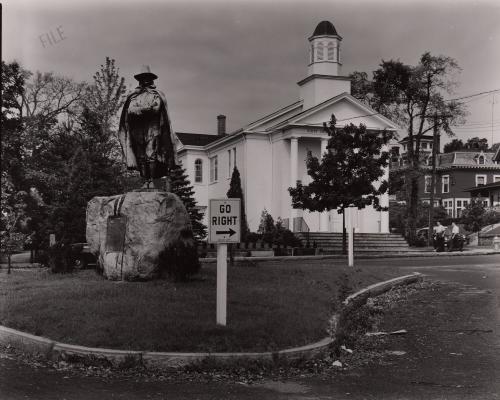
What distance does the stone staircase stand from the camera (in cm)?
3434

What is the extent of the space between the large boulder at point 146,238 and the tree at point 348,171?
1798cm

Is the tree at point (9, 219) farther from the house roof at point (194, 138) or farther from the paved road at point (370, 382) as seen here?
the house roof at point (194, 138)

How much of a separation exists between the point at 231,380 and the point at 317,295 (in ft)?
17.1

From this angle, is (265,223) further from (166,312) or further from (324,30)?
(166,312)

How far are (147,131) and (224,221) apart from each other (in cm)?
467

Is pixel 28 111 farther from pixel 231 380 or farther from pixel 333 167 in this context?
pixel 231 380

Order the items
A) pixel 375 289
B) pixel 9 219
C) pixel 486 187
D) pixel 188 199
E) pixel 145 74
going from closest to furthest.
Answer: pixel 145 74, pixel 375 289, pixel 9 219, pixel 188 199, pixel 486 187

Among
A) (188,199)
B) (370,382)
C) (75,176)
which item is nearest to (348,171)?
(188,199)

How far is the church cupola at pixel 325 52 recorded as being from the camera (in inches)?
1553

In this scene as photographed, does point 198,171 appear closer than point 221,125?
Yes

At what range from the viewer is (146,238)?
37.6 feet

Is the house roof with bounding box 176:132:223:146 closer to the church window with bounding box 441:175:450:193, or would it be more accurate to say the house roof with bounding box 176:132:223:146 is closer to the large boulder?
the large boulder

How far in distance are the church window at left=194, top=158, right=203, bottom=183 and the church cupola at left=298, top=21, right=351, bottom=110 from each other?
9.88 metres

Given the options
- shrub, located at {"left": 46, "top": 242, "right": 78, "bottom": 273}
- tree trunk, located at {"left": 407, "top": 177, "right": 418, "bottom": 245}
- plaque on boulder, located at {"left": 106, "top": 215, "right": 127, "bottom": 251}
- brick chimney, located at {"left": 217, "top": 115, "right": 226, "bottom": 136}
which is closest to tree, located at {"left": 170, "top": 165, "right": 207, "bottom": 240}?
brick chimney, located at {"left": 217, "top": 115, "right": 226, "bottom": 136}
